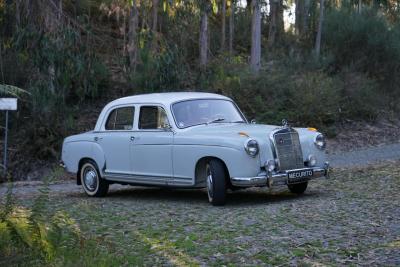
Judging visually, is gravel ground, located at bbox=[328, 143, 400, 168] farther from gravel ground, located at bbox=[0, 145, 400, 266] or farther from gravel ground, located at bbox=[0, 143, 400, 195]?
gravel ground, located at bbox=[0, 145, 400, 266]

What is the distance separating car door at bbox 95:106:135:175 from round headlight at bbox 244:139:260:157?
8.34 ft

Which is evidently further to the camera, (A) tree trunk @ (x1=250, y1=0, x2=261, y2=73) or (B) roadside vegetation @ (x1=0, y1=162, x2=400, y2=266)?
(A) tree trunk @ (x1=250, y1=0, x2=261, y2=73)

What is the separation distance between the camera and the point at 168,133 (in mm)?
10562

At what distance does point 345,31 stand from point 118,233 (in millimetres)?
24761

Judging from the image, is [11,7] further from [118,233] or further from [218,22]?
[218,22]

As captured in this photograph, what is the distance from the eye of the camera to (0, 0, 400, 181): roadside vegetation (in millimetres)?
17062

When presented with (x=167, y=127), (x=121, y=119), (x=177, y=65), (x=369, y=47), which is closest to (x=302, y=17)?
(x=369, y=47)

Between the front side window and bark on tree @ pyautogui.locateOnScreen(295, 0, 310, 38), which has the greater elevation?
bark on tree @ pyautogui.locateOnScreen(295, 0, 310, 38)

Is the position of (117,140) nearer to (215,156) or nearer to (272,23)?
(215,156)

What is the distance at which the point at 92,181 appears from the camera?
11.9 metres

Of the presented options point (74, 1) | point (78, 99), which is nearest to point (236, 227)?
point (78, 99)

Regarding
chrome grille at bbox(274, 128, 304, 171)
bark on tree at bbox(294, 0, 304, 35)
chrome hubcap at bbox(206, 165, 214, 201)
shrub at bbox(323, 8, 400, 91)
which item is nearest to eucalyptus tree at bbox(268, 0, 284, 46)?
bark on tree at bbox(294, 0, 304, 35)

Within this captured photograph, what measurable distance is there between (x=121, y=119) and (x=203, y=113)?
1.63m

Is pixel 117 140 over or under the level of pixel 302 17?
under
